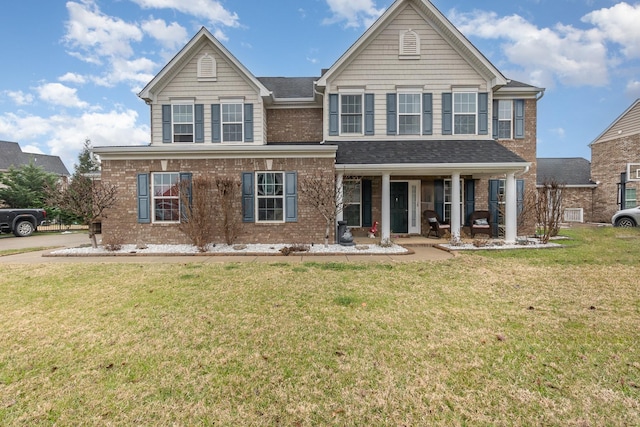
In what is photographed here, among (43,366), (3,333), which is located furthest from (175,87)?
(43,366)

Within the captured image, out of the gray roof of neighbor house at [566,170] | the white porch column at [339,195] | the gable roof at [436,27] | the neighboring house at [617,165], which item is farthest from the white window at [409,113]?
the neighboring house at [617,165]

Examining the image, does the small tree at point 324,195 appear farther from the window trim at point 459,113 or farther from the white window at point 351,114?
the window trim at point 459,113

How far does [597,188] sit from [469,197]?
16129mm

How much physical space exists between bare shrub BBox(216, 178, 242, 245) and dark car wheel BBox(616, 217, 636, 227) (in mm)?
20838

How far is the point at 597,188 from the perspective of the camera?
22.3 meters

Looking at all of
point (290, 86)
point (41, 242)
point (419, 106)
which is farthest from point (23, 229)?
point (419, 106)

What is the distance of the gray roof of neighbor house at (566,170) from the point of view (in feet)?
74.8

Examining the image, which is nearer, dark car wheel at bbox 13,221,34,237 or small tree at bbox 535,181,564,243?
small tree at bbox 535,181,564,243

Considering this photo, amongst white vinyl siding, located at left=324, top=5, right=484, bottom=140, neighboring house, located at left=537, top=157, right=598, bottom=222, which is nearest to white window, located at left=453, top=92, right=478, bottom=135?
white vinyl siding, located at left=324, top=5, right=484, bottom=140

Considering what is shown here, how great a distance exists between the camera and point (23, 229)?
15.6 m

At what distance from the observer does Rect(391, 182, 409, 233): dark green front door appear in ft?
44.0

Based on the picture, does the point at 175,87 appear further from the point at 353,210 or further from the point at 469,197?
the point at 469,197

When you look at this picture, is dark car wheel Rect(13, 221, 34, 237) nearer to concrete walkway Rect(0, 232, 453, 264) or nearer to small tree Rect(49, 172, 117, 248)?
small tree Rect(49, 172, 117, 248)

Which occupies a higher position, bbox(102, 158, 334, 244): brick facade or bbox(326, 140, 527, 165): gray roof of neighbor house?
bbox(326, 140, 527, 165): gray roof of neighbor house
